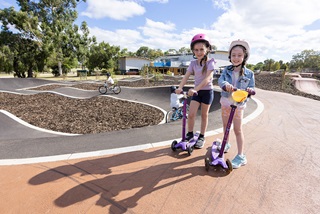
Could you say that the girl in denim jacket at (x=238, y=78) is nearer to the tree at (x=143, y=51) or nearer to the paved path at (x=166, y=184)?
the paved path at (x=166, y=184)

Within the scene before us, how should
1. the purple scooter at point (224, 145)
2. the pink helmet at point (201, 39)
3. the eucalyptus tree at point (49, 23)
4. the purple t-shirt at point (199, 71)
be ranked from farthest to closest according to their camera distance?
the eucalyptus tree at point (49, 23) < the purple t-shirt at point (199, 71) < the pink helmet at point (201, 39) < the purple scooter at point (224, 145)

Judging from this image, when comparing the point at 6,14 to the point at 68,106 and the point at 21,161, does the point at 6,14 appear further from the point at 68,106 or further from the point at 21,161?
the point at 21,161

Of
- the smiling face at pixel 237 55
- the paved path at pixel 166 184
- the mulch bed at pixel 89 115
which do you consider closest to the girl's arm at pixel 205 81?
the smiling face at pixel 237 55

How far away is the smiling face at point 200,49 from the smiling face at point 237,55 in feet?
1.53

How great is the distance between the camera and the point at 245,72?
2734 mm

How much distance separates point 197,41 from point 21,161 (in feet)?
12.1

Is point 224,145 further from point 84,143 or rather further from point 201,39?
Result: point 84,143

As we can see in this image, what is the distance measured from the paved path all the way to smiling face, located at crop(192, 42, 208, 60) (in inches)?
69.9

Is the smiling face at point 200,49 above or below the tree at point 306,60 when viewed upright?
below

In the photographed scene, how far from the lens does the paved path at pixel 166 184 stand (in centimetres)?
203

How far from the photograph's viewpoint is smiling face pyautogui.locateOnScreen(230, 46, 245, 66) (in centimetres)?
259

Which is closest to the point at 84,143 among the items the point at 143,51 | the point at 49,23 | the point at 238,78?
the point at 238,78

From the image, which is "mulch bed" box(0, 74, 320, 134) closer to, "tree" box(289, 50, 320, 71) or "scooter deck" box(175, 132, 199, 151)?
"scooter deck" box(175, 132, 199, 151)

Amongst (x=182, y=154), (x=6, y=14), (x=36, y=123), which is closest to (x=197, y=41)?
(x=182, y=154)
